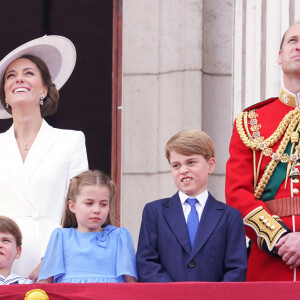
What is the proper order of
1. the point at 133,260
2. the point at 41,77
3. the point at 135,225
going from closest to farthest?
the point at 133,260
the point at 41,77
the point at 135,225

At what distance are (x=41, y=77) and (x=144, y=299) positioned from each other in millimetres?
1706

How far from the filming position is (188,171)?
16.1 feet

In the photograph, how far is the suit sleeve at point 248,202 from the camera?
15.9 ft

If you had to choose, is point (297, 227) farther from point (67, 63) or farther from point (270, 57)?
point (270, 57)

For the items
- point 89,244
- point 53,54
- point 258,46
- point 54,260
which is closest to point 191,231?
point 89,244

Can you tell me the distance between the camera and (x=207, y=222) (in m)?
4.84

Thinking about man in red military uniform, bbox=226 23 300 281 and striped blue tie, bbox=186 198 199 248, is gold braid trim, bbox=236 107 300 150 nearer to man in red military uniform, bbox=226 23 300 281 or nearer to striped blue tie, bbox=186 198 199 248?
man in red military uniform, bbox=226 23 300 281

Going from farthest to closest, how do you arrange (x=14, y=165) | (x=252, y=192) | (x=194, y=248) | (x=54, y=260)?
(x=14, y=165), (x=252, y=192), (x=54, y=260), (x=194, y=248)

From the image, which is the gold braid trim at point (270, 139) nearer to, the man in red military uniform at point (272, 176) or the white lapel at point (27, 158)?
the man in red military uniform at point (272, 176)

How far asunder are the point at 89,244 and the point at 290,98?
123 cm

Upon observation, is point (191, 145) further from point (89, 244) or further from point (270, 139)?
point (89, 244)

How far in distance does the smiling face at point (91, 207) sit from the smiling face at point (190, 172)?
0.34m

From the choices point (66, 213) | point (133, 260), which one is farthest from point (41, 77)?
point (133, 260)

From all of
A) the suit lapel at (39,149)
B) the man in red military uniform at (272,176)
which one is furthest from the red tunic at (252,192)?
the suit lapel at (39,149)
